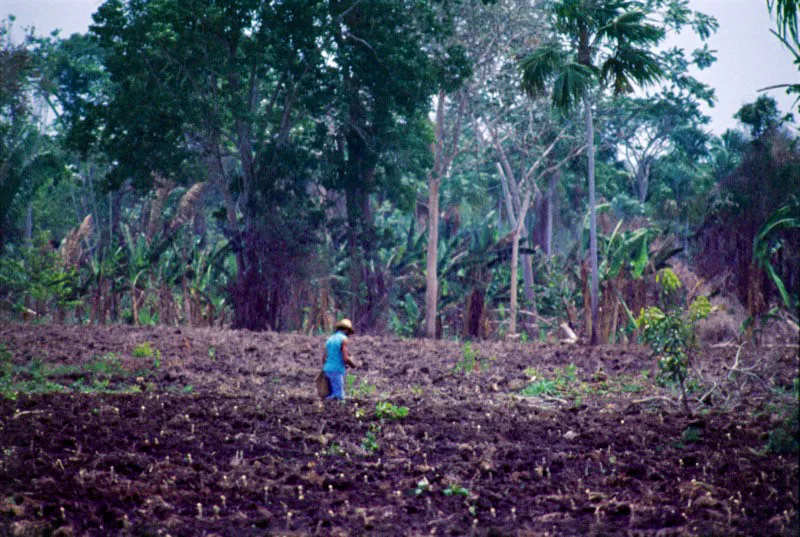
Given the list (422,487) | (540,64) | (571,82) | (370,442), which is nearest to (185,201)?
(540,64)

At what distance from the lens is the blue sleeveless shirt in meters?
9.89

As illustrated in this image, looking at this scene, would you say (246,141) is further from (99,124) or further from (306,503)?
(306,503)

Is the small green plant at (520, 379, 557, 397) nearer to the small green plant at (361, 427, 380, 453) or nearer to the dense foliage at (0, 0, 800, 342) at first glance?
the small green plant at (361, 427, 380, 453)

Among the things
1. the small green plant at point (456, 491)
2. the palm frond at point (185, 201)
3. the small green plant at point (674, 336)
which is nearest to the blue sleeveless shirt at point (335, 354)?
the small green plant at point (674, 336)

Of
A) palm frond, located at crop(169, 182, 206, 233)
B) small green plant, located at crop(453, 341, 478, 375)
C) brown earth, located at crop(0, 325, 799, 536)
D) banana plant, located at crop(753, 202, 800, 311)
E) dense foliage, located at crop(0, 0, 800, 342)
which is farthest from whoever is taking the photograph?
palm frond, located at crop(169, 182, 206, 233)

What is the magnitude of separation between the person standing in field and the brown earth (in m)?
0.25

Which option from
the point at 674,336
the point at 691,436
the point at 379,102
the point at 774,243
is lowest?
the point at 691,436

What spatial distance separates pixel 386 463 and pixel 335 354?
2822mm

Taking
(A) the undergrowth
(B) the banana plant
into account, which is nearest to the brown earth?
(A) the undergrowth

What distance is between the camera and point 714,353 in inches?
572

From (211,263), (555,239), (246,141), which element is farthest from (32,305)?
(555,239)

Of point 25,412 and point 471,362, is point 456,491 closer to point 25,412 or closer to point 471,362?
point 25,412

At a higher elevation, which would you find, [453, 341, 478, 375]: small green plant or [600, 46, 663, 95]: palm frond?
[600, 46, 663, 95]: palm frond

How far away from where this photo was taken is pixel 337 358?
10000 mm
